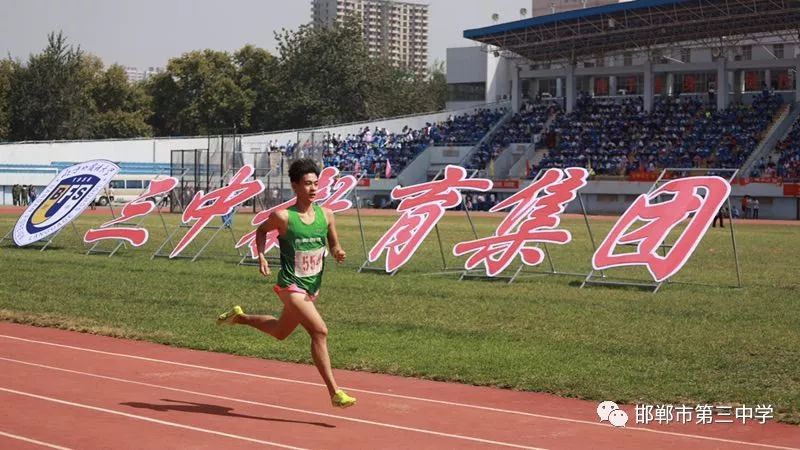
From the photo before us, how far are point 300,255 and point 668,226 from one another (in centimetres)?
1180

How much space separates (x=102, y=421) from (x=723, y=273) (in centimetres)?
1738

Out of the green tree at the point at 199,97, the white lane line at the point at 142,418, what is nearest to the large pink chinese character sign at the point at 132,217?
the white lane line at the point at 142,418

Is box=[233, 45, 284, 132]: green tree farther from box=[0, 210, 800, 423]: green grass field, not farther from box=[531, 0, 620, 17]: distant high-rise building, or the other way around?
box=[0, 210, 800, 423]: green grass field

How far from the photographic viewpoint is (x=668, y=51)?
68000 mm

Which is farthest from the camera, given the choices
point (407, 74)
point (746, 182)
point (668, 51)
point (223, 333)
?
point (407, 74)

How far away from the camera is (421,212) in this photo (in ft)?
75.7

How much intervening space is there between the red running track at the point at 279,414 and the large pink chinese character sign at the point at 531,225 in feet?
32.2

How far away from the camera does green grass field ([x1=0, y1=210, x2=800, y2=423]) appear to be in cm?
1168

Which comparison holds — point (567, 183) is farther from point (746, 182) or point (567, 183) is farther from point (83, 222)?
point (746, 182)

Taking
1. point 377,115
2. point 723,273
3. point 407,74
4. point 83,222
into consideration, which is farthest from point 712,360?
point 407,74

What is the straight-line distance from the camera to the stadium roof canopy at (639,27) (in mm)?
58031

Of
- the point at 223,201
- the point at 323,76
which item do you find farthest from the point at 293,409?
the point at 323,76

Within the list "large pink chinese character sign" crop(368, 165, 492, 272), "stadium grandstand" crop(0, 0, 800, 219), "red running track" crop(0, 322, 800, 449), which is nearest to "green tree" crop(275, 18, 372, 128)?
"stadium grandstand" crop(0, 0, 800, 219)

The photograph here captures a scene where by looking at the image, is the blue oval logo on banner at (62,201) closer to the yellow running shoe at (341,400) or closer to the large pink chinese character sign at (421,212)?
the large pink chinese character sign at (421,212)
